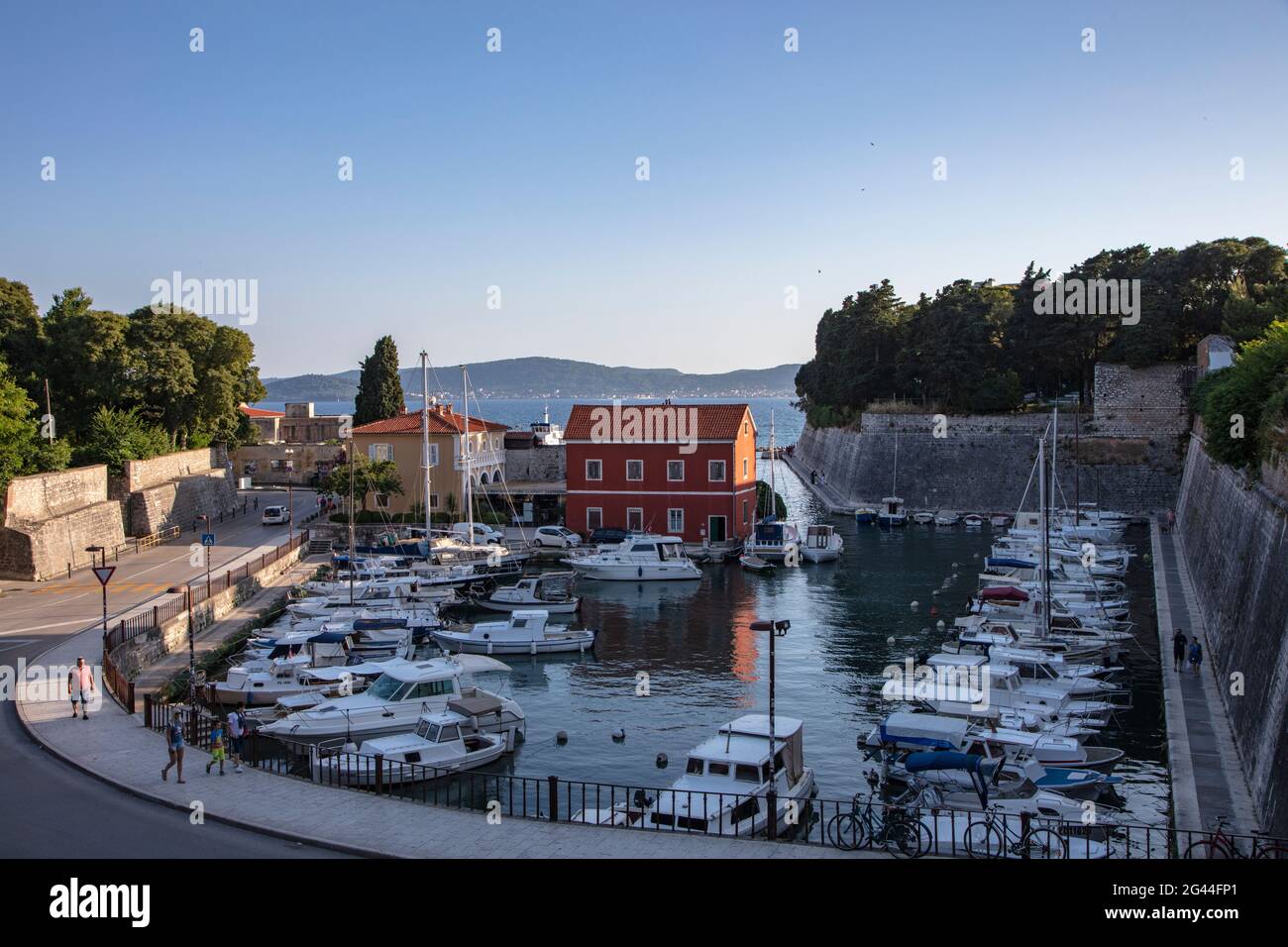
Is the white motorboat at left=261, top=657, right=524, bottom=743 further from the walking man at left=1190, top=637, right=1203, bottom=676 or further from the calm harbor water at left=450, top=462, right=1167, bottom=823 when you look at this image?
the walking man at left=1190, top=637, right=1203, bottom=676

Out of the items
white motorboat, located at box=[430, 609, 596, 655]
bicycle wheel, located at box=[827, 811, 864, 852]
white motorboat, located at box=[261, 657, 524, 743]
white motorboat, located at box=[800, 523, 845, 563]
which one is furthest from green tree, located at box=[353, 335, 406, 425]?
bicycle wheel, located at box=[827, 811, 864, 852]

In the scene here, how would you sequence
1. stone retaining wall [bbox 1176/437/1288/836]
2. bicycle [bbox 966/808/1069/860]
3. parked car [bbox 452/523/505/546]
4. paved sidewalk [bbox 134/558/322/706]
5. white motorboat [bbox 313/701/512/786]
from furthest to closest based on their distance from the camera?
parked car [bbox 452/523/505/546] < paved sidewalk [bbox 134/558/322/706] < white motorboat [bbox 313/701/512/786] < stone retaining wall [bbox 1176/437/1288/836] < bicycle [bbox 966/808/1069/860]

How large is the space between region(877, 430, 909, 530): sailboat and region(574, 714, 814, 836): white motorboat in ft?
142

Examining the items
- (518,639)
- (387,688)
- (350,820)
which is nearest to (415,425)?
(518,639)

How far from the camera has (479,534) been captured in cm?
4969

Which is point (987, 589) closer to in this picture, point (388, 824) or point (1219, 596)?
point (1219, 596)

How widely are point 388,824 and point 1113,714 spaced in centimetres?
1818

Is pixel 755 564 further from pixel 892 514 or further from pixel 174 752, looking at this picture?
pixel 174 752

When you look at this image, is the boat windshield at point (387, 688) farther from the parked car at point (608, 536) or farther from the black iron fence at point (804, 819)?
the parked car at point (608, 536)

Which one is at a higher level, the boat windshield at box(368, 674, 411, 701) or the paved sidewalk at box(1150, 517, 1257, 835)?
the boat windshield at box(368, 674, 411, 701)

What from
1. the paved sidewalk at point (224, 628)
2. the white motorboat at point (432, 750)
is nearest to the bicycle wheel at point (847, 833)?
the white motorboat at point (432, 750)

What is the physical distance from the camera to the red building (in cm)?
5056

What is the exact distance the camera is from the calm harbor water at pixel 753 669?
73.0 feet
